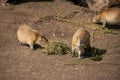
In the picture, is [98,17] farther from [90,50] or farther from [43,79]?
[43,79]

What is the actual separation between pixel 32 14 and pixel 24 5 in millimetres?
816

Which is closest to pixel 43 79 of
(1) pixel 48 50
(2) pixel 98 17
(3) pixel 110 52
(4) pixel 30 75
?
(4) pixel 30 75

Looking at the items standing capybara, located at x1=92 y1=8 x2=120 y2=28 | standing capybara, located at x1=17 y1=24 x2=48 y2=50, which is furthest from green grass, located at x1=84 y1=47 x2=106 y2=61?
standing capybara, located at x1=92 y1=8 x2=120 y2=28

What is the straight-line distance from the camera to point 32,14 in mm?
11609

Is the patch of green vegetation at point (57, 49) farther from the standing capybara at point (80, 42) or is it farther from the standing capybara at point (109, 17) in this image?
the standing capybara at point (109, 17)

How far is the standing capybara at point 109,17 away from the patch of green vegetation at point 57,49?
99.8 inches

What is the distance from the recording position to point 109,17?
1103 centimetres

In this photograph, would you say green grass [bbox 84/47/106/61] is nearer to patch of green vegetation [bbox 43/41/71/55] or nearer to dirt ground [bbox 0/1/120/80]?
dirt ground [bbox 0/1/120/80]

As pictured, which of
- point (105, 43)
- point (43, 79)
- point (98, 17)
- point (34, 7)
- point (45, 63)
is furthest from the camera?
point (34, 7)

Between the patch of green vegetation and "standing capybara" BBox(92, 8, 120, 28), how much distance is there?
254 cm

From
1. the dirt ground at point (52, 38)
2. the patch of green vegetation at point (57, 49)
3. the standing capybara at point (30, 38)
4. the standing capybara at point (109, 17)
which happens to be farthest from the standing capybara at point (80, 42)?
the standing capybara at point (109, 17)

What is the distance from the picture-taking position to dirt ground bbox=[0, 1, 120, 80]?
780cm

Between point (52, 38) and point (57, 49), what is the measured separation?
116 cm

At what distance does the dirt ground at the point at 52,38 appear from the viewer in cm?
780
